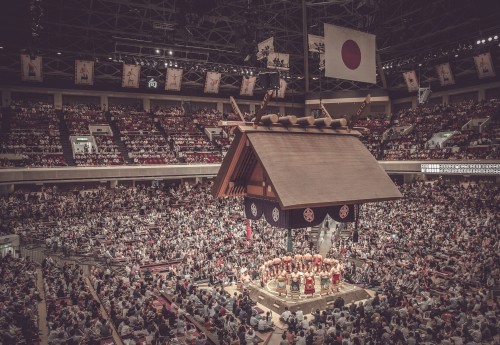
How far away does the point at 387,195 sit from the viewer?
7.57 m

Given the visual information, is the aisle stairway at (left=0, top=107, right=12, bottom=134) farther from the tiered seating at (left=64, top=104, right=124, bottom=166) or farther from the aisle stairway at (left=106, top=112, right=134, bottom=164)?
the aisle stairway at (left=106, top=112, right=134, bottom=164)

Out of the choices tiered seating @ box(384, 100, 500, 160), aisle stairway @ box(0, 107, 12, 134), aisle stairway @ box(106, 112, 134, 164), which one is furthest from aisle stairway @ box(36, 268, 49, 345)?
tiered seating @ box(384, 100, 500, 160)

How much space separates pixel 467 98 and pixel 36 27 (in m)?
27.3

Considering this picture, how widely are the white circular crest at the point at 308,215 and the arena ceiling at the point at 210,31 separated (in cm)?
867

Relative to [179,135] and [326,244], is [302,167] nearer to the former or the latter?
[326,244]

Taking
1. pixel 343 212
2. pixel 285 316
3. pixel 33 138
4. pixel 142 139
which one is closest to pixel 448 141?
pixel 285 316

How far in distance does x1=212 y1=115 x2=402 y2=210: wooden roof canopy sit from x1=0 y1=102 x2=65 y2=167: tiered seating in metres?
16.6

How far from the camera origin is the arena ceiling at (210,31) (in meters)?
18.3

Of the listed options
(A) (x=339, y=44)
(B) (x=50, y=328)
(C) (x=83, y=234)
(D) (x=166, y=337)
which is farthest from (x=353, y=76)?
(C) (x=83, y=234)

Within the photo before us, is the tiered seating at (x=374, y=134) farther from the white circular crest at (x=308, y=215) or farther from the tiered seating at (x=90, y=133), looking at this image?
the white circular crest at (x=308, y=215)

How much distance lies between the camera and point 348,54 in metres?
8.59

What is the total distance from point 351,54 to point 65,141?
1992 centimetres

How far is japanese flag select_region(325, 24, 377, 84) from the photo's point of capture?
27.3ft

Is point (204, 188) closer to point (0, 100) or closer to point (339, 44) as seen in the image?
point (0, 100)
